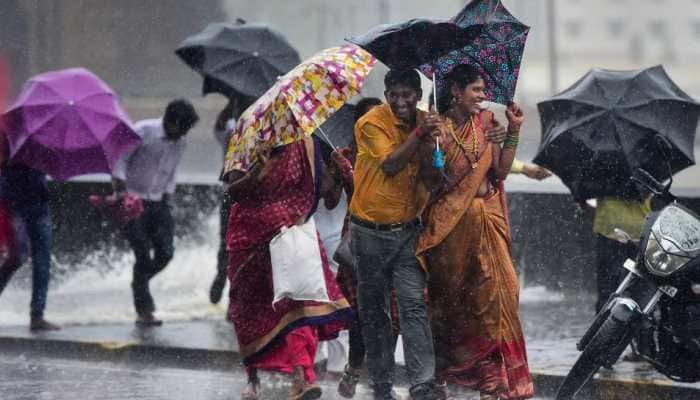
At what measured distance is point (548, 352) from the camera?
345 inches

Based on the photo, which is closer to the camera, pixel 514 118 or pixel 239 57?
pixel 514 118

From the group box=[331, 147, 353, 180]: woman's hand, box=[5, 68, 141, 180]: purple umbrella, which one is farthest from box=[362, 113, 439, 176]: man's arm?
box=[5, 68, 141, 180]: purple umbrella

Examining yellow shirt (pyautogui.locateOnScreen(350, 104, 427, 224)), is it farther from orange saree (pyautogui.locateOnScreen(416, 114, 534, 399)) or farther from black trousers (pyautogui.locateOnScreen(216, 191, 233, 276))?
black trousers (pyautogui.locateOnScreen(216, 191, 233, 276))

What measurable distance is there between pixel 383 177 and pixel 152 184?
3611 millimetres

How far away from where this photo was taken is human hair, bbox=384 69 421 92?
21.9 feet

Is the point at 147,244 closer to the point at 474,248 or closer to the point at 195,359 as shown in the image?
the point at 195,359

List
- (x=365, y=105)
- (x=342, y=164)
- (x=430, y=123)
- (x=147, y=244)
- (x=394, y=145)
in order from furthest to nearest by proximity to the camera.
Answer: (x=147, y=244), (x=365, y=105), (x=342, y=164), (x=394, y=145), (x=430, y=123)

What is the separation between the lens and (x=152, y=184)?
10.1 meters

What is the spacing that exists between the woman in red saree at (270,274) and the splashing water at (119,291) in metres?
3.09

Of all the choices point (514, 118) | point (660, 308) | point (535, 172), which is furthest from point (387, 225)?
point (660, 308)

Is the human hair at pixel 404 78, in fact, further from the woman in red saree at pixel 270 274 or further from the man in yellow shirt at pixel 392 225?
the woman in red saree at pixel 270 274

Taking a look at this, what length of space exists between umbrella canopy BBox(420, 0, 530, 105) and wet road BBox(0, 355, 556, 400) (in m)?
1.75

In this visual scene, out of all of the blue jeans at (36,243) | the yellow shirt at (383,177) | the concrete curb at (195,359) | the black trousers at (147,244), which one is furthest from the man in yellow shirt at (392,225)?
the blue jeans at (36,243)

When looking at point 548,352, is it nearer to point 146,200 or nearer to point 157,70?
point 146,200
